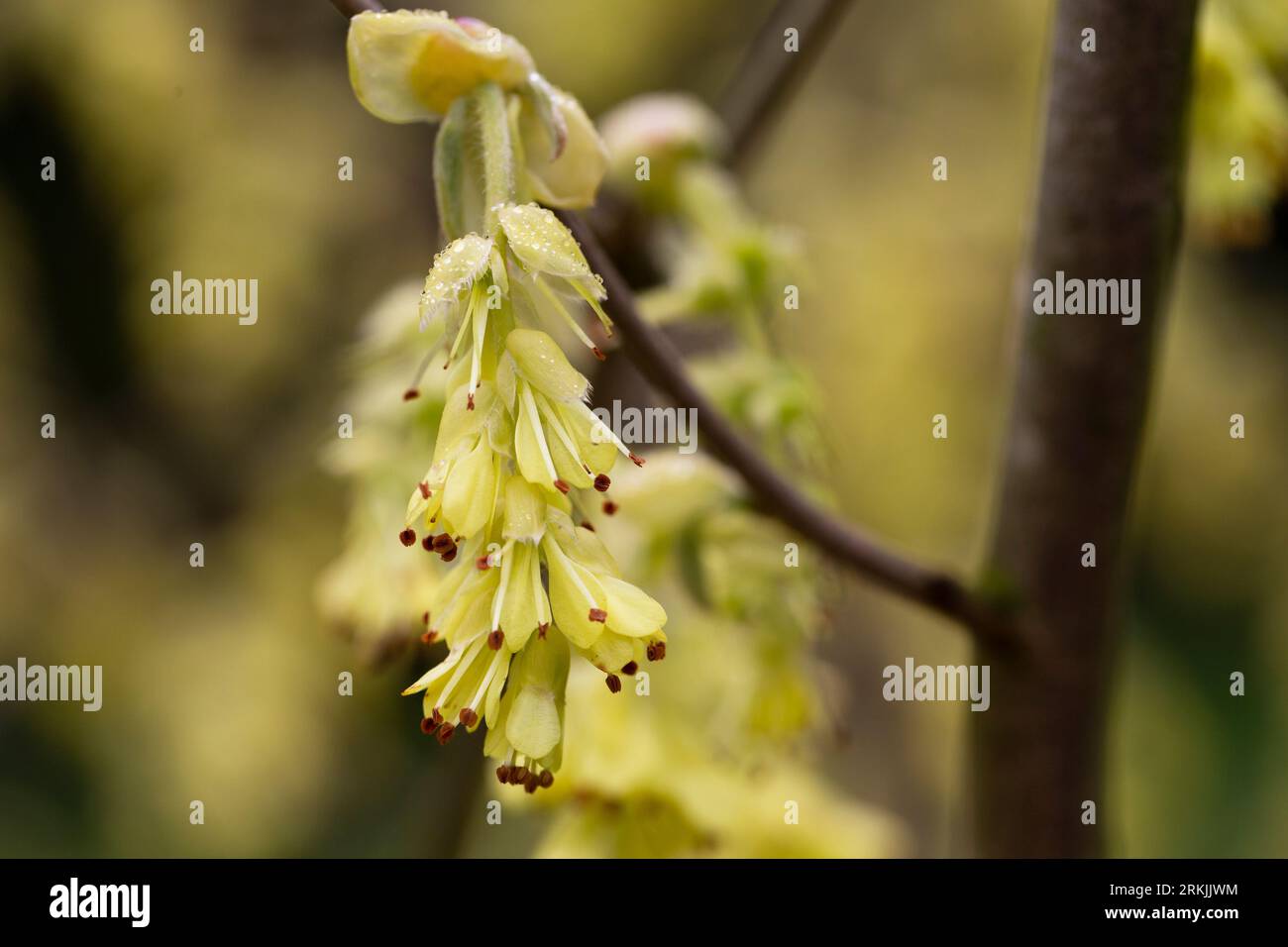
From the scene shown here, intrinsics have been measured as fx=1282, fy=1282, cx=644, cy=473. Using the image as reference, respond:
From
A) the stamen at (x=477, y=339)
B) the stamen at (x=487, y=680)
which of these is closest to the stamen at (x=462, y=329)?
the stamen at (x=477, y=339)

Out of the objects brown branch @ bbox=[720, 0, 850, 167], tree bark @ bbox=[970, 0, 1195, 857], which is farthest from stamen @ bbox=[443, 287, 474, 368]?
brown branch @ bbox=[720, 0, 850, 167]

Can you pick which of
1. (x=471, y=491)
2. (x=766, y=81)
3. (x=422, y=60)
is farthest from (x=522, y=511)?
(x=766, y=81)

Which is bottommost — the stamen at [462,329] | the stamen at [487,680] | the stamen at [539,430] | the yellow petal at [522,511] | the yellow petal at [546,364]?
the stamen at [487,680]

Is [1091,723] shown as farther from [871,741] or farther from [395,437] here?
[871,741]

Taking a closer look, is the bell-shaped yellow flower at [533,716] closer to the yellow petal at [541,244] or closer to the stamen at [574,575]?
the stamen at [574,575]

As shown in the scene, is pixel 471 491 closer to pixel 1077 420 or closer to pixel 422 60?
pixel 422 60

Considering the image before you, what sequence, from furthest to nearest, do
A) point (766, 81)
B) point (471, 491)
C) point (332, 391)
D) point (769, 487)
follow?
point (332, 391) → point (766, 81) → point (769, 487) → point (471, 491)

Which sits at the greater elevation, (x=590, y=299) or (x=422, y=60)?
(x=422, y=60)
